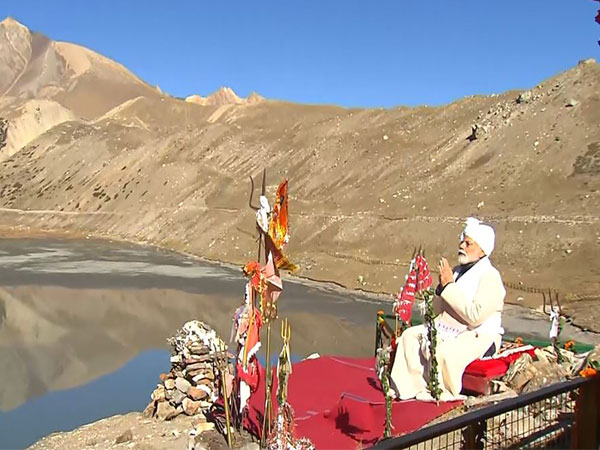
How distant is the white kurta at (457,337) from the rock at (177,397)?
4.13 metres

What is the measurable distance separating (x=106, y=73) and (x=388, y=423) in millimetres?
155540

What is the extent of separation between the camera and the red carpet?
875 centimetres

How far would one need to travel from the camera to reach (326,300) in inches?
1074

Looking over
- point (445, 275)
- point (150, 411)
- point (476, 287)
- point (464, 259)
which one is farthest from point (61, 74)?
point (476, 287)

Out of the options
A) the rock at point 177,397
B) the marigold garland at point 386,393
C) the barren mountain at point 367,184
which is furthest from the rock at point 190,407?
the barren mountain at point 367,184

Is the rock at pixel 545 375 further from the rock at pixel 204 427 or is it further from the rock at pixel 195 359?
the rock at pixel 195 359

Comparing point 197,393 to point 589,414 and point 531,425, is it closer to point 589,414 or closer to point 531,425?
point 531,425

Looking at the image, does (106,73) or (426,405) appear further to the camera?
(106,73)

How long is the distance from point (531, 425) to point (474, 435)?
6.28 ft

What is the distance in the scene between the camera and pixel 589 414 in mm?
4531

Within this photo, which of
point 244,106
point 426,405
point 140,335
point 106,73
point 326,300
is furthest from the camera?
point 106,73

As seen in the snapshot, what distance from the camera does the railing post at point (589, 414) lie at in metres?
4.51

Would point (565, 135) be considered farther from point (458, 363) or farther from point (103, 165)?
point (103, 165)

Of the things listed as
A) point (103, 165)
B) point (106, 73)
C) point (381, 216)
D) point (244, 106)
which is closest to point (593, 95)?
point (381, 216)
